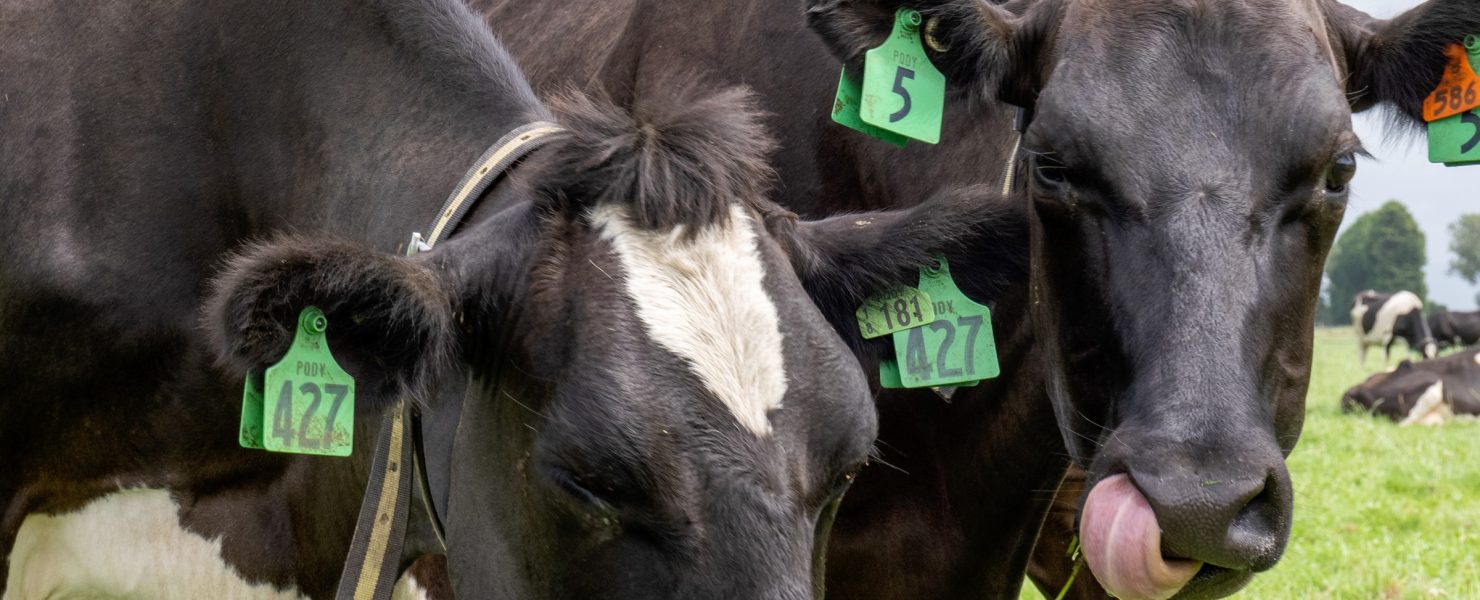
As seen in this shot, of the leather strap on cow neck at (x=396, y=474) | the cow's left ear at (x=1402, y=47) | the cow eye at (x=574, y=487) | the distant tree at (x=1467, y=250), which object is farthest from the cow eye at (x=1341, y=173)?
the distant tree at (x=1467, y=250)

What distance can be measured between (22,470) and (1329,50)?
11.0 feet

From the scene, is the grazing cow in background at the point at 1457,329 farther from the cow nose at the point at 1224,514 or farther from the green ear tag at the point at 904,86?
the cow nose at the point at 1224,514

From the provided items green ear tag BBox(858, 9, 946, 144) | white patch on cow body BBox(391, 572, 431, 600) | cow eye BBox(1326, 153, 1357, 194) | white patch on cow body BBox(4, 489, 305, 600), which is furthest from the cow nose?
white patch on cow body BBox(4, 489, 305, 600)

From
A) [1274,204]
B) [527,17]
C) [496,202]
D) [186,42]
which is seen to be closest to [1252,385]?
[1274,204]

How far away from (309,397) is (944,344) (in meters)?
1.42

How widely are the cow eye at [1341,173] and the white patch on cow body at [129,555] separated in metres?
2.71

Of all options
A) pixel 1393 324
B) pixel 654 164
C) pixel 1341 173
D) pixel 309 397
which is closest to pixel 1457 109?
pixel 1341 173

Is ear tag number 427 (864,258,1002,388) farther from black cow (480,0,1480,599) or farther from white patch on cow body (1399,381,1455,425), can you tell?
white patch on cow body (1399,381,1455,425)

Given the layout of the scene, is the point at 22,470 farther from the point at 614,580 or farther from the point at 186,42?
the point at 614,580

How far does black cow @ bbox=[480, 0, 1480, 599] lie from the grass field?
84 cm

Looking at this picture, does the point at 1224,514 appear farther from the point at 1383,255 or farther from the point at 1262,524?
the point at 1383,255

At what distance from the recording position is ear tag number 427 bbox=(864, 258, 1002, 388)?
3.46 metres

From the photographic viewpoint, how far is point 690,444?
2.68 m

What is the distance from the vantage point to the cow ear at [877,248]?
3.27 metres
